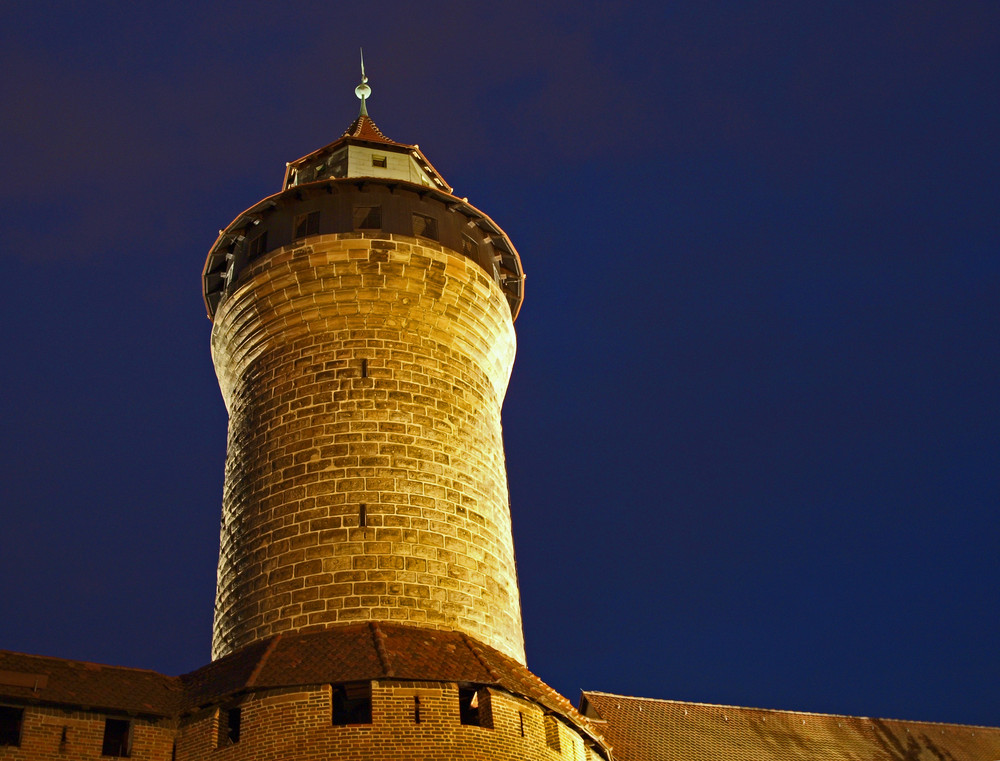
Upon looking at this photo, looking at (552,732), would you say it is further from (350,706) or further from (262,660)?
(262,660)

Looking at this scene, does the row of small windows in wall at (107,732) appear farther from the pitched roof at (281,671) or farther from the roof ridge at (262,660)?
the roof ridge at (262,660)

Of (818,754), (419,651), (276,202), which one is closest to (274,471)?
(419,651)

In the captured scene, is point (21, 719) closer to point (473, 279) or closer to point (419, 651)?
point (419, 651)

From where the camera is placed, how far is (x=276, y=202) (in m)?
20.8

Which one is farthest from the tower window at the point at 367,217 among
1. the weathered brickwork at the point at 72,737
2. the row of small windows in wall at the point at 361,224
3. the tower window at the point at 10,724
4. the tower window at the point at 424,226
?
the tower window at the point at 10,724

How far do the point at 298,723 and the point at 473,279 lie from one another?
8.92m

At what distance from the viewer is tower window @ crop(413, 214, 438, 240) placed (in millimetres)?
20391

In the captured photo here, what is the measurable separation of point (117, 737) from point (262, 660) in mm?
2111

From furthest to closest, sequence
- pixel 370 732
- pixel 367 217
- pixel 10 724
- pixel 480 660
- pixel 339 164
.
A: pixel 339 164, pixel 367 217, pixel 480 660, pixel 10 724, pixel 370 732

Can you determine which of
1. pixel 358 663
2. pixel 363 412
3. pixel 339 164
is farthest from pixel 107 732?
pixel 339 164

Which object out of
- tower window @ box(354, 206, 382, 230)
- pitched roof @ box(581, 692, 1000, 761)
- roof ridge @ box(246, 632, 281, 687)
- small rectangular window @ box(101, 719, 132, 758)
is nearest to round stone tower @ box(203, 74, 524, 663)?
tower window @ box(354, 206, 382, 230)

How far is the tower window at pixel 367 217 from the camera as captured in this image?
2014 centimetres

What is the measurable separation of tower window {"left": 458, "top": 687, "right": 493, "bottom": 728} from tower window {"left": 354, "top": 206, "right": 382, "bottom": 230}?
27.9 feet

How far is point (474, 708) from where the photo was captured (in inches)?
626
